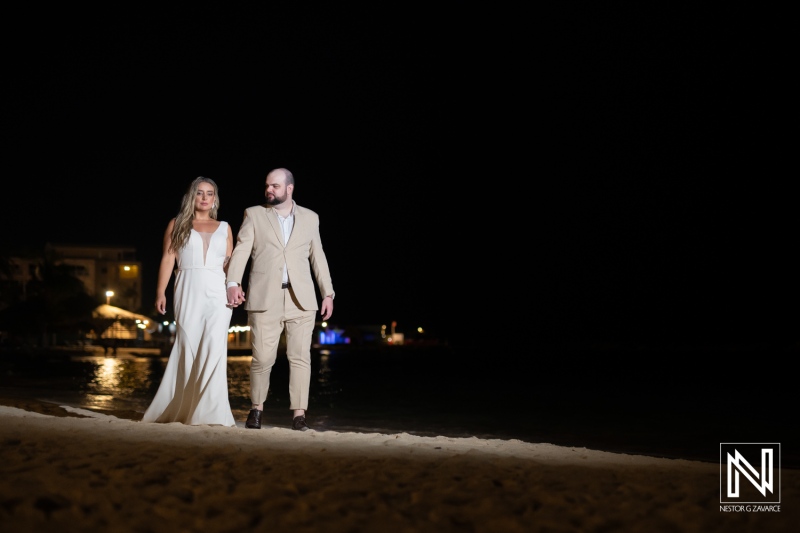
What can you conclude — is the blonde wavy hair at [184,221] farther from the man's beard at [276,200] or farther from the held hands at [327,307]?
the held hands at [327,307]

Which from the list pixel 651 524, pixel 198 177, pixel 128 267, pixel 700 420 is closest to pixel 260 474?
pixel 651 524

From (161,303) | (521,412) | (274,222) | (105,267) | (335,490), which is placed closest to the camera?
(335,490)

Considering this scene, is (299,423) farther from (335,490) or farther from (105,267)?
(105,267)

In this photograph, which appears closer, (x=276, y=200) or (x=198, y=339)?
(x=276, y=200)

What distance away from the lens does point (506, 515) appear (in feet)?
12.3

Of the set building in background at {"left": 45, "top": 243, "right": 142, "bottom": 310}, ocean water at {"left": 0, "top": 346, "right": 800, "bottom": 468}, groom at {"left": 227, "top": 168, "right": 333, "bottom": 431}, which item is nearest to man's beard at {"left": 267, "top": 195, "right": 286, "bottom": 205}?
groom at {"left": 227, "top": 168, "right": 333, "bottom": 431}

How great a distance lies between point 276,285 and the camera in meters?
7.56

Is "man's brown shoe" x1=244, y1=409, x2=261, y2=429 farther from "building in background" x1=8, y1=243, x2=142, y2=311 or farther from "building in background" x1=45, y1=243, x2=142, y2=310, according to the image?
"building in background" x1=45, y1=243, x2=142, y2=310

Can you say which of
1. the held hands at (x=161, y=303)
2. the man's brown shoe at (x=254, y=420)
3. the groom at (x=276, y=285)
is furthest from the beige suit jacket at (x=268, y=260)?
the man's brown shoe at (x=254, y=420)

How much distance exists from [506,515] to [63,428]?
12.3 ft

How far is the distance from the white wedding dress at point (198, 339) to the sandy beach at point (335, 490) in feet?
6.49

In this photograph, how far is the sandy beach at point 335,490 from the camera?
361cm

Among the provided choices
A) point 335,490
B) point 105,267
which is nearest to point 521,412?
point 335,490

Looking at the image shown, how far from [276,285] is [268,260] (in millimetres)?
229
